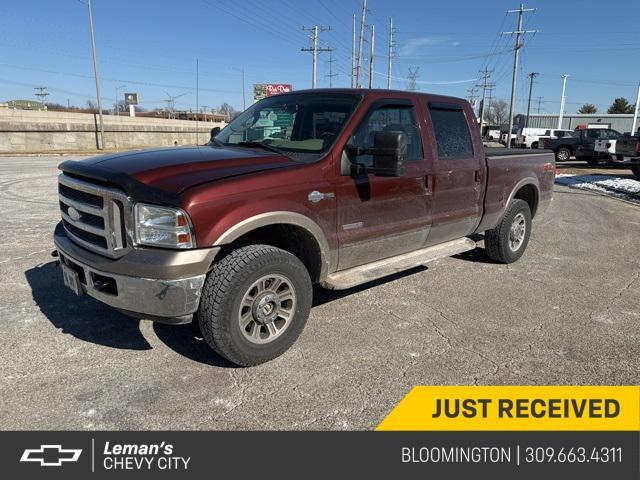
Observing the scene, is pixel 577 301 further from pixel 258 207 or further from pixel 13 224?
pixel 13 224

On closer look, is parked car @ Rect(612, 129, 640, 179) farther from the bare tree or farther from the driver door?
the bare tree

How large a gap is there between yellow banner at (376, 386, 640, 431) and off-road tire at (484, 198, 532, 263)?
282 centimetres

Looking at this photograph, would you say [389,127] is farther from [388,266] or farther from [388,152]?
[388,266]

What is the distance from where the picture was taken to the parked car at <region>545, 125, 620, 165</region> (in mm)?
21297

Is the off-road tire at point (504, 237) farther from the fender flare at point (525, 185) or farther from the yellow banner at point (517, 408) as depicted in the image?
the yellow banner at point (517, 408)

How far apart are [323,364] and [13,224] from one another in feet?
21.2

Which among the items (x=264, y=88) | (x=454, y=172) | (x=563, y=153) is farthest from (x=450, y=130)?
(x=264, y=88)

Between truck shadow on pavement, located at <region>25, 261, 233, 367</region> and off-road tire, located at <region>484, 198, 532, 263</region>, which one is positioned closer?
truck shadow on pavement, located at <region>25, 261, 233, 367</region>

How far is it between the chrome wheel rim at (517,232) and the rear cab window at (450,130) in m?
1.44

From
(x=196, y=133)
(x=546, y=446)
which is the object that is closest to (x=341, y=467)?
(x=546, y=446)

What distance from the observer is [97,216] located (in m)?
3.21

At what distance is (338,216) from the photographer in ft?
12.2

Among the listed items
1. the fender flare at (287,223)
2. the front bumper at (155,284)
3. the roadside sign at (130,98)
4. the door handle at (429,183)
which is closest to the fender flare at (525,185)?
the door handle at (429,183)

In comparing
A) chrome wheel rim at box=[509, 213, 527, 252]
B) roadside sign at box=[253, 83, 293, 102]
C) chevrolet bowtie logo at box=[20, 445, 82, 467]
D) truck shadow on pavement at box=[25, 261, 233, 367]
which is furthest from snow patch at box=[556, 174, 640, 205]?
roadside sign at box=[253, 83, 293, 102]
